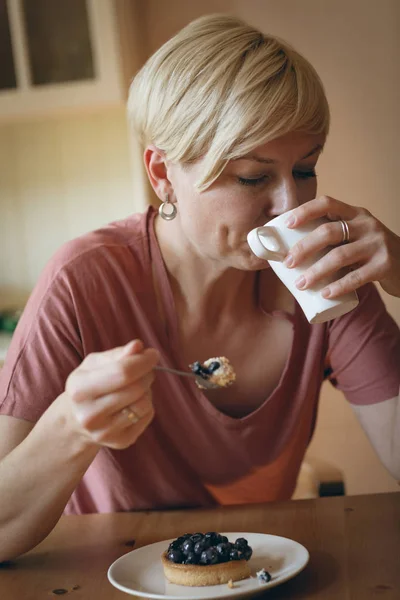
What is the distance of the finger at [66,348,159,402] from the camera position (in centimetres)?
87

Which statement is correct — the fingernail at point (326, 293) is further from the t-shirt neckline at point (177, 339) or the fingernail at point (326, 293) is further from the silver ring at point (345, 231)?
the t-shirt neckline at point (177, 339)

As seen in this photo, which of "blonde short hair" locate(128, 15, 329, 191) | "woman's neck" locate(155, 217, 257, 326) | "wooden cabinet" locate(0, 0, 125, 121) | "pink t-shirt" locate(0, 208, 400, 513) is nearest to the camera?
"blonde short hair" locate(128, 15, 329, 191)

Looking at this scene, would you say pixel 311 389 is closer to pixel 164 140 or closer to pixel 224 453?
pixel 224 453

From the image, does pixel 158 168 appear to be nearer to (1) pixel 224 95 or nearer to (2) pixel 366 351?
(1) pixel 224 95

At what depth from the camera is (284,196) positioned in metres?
1.18

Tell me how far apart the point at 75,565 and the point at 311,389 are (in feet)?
1.90

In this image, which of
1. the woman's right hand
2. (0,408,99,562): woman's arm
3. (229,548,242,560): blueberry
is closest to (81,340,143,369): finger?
the woman's right hand

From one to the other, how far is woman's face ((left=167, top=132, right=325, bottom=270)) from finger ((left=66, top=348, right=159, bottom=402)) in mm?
388

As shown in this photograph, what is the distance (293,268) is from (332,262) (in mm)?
53

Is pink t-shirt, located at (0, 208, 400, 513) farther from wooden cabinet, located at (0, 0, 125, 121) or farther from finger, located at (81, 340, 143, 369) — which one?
wooden cabinet, located at (0, 0, 125, 121)

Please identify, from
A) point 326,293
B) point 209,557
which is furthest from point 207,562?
point 326,293

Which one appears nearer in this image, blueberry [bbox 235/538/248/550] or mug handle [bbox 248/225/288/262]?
blueberry [bbox 235/538/248/550]

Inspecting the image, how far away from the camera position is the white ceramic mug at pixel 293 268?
1064 mm

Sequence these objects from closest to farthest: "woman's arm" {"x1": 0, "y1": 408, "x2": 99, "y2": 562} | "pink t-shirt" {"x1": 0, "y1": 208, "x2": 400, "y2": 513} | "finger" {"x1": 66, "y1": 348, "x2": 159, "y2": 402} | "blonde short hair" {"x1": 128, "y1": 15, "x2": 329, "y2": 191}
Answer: "finger" {"x1": 66, "y1": 348, "x2": 159, "y2": 402}, "woman's arm" {"x1": 0, "y1": 408, "x2": 99, "y2": 562}, "blonde short hair" {"x1": 128, "y1": 15, "x2": 329, "y2": 191}, "pink t-shirt" {"x1": 0, "y1": 208, "x2": 400, "y2": 513}
